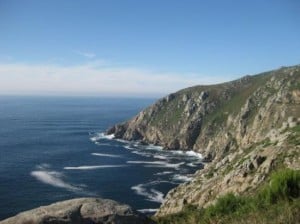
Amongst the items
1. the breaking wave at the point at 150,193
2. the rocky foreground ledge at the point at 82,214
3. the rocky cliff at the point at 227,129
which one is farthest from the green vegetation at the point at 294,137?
the rocky foreground ledge at the point at 82,214

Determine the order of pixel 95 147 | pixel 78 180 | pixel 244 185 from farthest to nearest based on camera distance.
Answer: pixel 95 147 → pixel 78 180 → pixel 244 185

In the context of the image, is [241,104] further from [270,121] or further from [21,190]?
[21,190]

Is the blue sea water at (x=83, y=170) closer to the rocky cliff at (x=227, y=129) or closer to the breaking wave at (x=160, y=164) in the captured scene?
the breaking wave at (x=160, y=164)

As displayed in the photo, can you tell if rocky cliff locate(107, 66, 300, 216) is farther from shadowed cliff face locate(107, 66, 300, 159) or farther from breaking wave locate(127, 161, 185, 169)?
breaking wave locate(127, 161, 185, 169)

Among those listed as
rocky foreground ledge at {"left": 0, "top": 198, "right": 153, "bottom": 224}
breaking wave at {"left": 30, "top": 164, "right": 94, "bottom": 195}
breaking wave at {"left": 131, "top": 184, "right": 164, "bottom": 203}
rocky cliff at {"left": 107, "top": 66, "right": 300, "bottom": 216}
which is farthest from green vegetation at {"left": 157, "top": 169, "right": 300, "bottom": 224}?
breaking wave at {"left": 30, "top": 164, "right": 94, "bottom": 195}

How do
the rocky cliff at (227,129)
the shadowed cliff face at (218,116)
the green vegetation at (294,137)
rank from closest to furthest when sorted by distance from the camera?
the rocky cliff at (227,129), the green vegetation at (294,137), the shadowed cliff face at (218,116)

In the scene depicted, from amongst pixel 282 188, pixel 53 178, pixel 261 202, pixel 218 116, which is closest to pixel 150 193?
pixel 53 178

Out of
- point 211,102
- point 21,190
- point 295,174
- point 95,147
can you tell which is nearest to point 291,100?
point 211,102
